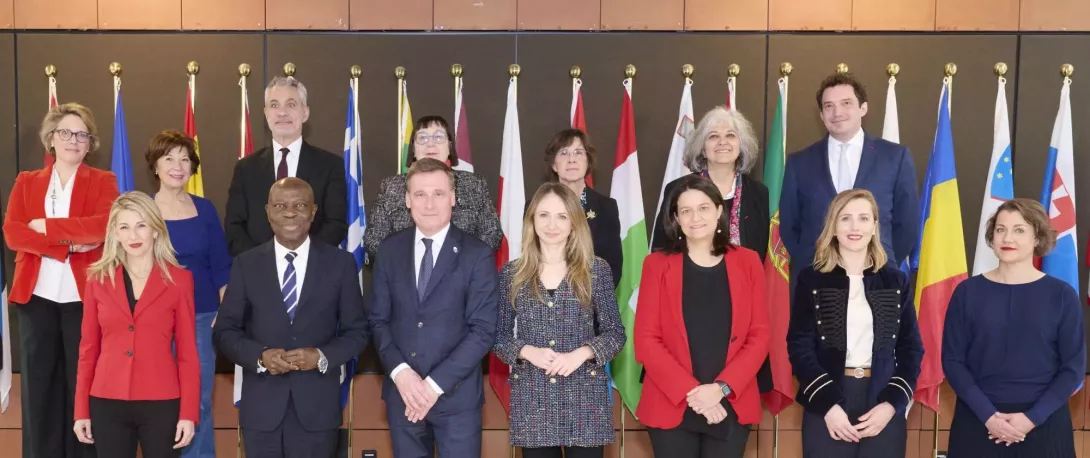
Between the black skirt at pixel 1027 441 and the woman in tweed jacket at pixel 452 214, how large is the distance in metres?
1.99

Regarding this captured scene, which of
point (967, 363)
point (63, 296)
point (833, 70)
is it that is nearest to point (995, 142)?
point (833, 70)

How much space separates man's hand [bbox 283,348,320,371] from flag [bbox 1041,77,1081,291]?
11.8 ft

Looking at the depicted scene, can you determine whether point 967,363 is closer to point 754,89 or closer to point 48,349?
point 754,89

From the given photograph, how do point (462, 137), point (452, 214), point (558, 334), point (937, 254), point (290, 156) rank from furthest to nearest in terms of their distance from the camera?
point (462, 137) < point (937, 254) < point (290, 156) < point (452, 214) < point (558, 334)

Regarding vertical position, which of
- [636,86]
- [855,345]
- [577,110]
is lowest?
[855,345]

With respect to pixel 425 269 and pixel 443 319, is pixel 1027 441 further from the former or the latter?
pixel 425 269

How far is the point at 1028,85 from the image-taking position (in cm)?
463

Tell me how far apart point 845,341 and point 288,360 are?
196 centimetres

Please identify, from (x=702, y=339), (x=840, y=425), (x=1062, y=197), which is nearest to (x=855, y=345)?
(x=840, y=425)

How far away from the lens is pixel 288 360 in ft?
9.73

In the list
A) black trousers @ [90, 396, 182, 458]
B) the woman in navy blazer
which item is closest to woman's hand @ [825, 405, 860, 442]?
the woman in navy blazer

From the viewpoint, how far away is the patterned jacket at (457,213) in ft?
11.5

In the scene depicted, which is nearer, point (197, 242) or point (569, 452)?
point (569, 452)

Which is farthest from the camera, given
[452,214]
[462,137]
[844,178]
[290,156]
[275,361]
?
[462,137]
